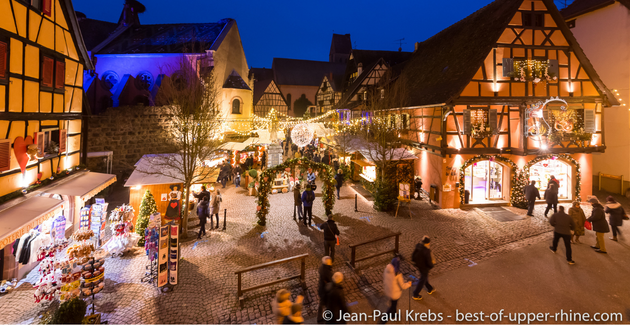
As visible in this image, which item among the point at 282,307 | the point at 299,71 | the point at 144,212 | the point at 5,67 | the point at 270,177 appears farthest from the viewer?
the point at 299,71

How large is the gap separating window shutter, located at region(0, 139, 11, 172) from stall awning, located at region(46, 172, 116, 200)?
148 cm

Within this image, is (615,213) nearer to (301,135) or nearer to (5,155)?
(301,135)

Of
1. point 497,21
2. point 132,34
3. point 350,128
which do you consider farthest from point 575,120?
point 132,34

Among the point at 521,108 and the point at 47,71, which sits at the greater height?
the point at 521,108

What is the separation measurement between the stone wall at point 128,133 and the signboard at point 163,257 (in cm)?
1205

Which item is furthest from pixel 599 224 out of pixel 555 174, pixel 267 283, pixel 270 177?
pixel 270 177

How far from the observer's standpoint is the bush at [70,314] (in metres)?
4.47

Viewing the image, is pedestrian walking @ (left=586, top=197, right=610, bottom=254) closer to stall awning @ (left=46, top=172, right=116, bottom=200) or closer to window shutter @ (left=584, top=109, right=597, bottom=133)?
window shutter @ (left=584, top=109, right=597, bottom=133)

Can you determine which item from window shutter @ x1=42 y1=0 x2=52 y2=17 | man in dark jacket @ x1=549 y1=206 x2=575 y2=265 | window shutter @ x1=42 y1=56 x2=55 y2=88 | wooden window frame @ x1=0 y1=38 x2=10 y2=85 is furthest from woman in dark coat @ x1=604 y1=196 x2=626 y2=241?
window shutter @ x1=42 y1=0 x2=52 y2=17

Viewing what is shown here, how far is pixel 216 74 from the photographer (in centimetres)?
2308

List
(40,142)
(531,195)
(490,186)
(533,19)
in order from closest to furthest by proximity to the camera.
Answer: (40,142)
(531,195)
(533,19)
(490,186)

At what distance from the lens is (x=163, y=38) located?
23844mm

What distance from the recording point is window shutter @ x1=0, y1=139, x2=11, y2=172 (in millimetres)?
5754

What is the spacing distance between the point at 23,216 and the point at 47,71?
3978 mm
